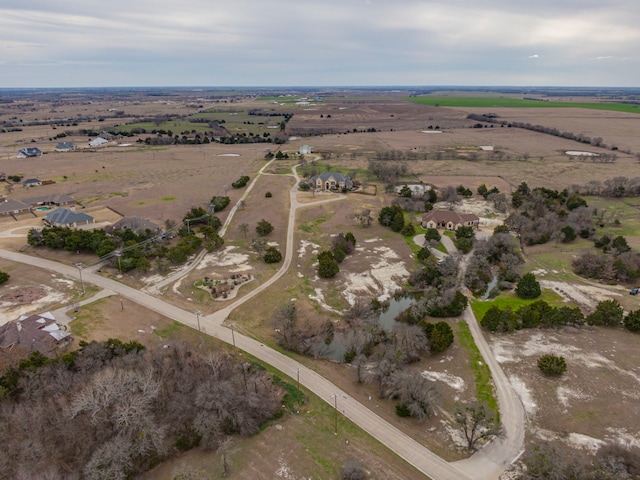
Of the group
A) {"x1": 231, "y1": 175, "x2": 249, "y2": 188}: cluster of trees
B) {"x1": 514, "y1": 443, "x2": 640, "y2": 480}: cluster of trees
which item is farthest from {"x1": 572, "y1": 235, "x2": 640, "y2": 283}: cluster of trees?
{"x1": 231, "y1": 175, "x2": 249, "y2": 188}: cluster of trees

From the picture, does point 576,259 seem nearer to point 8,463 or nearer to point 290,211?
point 290,211

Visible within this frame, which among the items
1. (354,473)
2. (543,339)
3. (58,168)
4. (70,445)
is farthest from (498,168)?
(58,168)

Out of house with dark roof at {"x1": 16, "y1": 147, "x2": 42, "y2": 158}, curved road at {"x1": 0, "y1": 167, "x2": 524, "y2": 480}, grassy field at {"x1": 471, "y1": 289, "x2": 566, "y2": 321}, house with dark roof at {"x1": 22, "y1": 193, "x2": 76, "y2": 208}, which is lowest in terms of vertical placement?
curved road at {"x1": 0, "y1": 167, "x2": 524, "y2": 480}

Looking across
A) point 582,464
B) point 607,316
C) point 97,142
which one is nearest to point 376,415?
point 582,464

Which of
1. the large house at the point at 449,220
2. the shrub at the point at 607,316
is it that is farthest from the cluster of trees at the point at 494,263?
the shrub at the point at 607,316

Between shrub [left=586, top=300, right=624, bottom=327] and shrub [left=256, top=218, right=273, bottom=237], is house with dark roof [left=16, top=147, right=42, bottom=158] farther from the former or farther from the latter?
shrub [left=586, top=300, right=624, bottom=327]

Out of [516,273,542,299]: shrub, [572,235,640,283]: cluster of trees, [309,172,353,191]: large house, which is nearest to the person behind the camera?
[516,273,542,299]: shrub

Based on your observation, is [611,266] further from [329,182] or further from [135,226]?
[135,226]

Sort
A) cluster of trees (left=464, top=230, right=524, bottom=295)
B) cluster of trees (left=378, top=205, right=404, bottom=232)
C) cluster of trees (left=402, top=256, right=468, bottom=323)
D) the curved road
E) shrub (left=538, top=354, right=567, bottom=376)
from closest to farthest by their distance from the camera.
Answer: the curved road → shrub (left=538, top=354, right=567, bottom=376) → cluster of trees (left=402, top=256, right=468, bottom=323) → cluster of trees (left=464, top=230, right=524, bottom=295) → cluster of trees (left=378, top=205, right=404, bottom=232)
